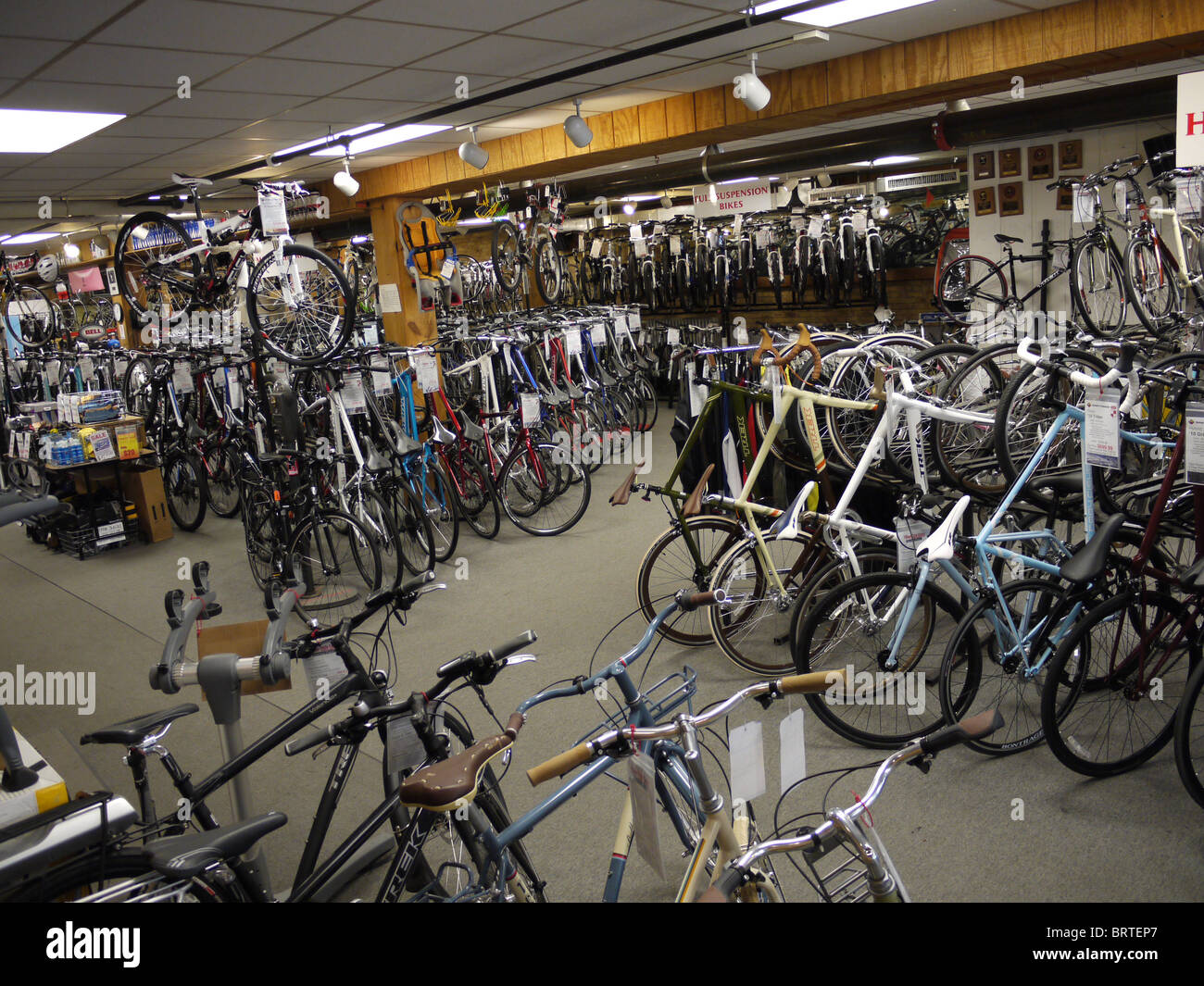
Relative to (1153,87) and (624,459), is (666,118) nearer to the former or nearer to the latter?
(1153,87)

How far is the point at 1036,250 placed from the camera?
754 cm

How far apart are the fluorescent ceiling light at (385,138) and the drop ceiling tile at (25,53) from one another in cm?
246

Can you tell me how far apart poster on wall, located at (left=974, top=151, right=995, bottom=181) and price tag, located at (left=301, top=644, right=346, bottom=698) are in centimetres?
750

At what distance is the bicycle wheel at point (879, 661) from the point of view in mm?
2980

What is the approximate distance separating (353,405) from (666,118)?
9.37ft

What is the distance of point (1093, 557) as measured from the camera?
8.07 ft

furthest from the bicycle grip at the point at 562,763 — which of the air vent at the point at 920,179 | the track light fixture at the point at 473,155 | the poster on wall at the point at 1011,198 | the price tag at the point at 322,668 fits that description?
the air vent at the point at 920,179

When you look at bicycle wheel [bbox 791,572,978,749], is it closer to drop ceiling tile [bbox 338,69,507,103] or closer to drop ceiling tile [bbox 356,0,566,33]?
drop ceiling tile [bbox 356,0,566,33]

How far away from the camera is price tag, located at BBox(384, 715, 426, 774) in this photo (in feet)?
6.45

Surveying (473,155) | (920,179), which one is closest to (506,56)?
(473,155)

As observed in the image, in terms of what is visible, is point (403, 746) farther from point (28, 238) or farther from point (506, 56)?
point (28, 238)

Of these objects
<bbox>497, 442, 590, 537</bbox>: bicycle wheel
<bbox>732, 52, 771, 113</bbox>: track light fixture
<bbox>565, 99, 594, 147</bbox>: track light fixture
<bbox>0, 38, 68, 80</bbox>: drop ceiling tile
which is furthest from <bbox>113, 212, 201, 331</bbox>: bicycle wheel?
<bbox>732, 52, 771, 113</bbox>: track light fixture

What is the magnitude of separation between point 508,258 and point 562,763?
7.46 m
